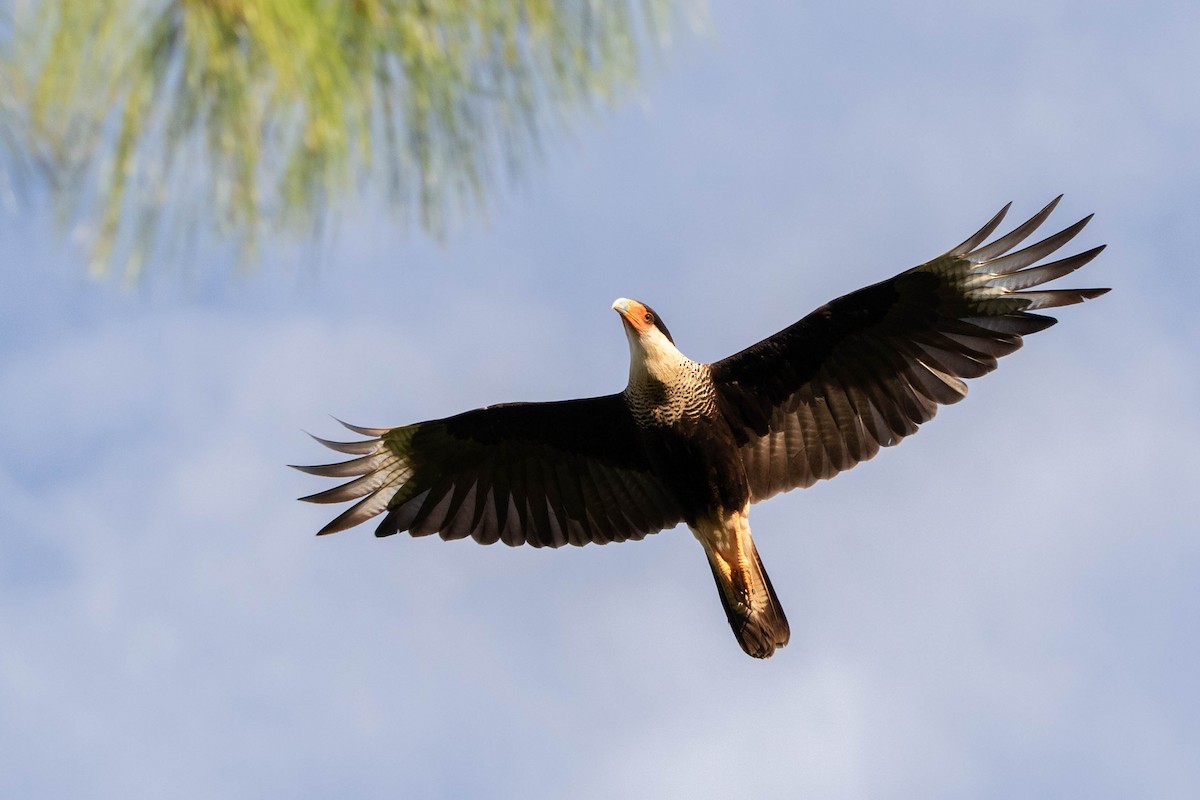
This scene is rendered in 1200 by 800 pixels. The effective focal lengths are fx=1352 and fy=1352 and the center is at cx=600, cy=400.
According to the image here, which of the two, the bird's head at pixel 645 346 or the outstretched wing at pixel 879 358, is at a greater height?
the bird's head at pixel 645 346

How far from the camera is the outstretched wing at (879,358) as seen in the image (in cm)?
567

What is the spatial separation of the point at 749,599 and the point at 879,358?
1203 mm

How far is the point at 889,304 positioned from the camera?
5859mm

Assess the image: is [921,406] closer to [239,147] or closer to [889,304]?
[889,304]

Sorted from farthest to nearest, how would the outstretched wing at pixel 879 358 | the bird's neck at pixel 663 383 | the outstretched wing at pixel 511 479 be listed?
1. the outstretched wing at pixel 511 479
2. the bird's neck at pixel 663 383
3. the outstretched wing at pixel 879 358

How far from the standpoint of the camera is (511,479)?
21.1 ft

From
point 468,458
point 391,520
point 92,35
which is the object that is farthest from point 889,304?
point 92,35

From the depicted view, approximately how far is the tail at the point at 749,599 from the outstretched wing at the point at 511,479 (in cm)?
43

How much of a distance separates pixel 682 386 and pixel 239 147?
3.58 metres

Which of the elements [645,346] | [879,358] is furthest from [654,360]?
[879,358]

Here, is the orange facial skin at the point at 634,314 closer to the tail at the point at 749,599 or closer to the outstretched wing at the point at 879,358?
the outstretched wing at the point at 879,358

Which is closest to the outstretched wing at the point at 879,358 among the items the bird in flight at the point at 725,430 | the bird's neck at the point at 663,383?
the bird in flight at the point at 725,430

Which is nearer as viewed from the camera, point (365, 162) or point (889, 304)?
point (365, 162)

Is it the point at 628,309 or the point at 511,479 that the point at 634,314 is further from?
the point at 511,479
